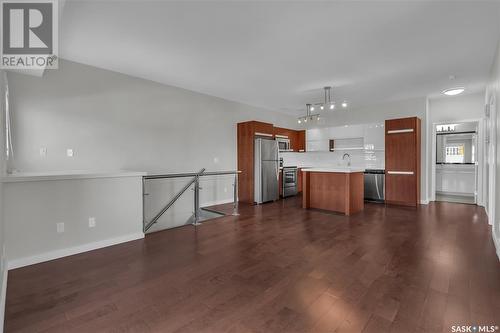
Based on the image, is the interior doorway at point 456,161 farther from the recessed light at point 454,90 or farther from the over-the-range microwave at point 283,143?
the over-the-range microwave at point 283,143

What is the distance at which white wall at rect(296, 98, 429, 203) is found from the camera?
6.16 meters

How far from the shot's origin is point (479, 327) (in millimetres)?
1658

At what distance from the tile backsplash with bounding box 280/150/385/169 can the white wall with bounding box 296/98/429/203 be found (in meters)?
0.92

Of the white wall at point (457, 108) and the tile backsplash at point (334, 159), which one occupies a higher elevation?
the white wall at point (457, 108)

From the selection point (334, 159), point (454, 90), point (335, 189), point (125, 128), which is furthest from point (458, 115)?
point (125, 128)

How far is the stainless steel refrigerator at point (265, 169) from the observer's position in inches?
251

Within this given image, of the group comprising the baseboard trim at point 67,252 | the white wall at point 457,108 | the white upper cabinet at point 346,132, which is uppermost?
the white wall at point 457,108

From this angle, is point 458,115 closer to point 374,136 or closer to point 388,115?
point 388,115

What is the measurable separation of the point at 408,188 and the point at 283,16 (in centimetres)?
528

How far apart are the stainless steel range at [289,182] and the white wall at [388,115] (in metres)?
1.97

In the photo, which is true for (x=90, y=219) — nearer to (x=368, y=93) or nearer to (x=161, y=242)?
(x=161, y=242)
